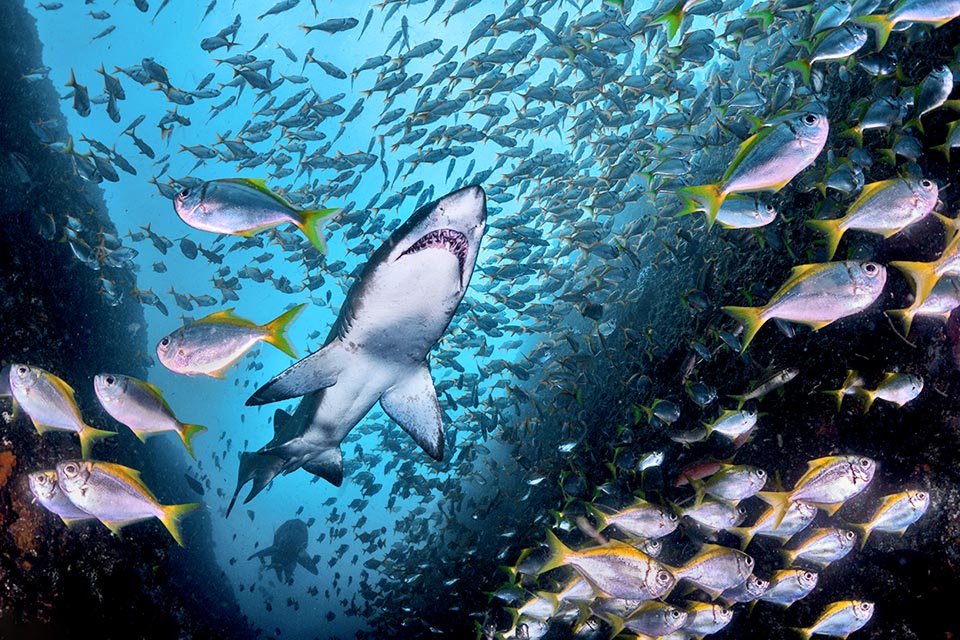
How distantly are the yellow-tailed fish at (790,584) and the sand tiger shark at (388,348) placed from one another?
3.30m

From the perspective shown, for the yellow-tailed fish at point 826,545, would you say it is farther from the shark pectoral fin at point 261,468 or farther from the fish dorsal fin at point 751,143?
the shark pectoral fin at point 261,468

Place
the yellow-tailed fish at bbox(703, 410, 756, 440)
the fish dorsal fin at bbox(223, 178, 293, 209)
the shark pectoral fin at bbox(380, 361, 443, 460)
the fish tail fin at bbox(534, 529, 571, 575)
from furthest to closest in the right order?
the yellow-tailed fish at bbox(703, 410, 756, 440) → the shark pectoral fin at bbox(380, 361, 443, 460) → the fish tail fin at bbox(534, 529, 571, 575) → the fish dorsal fin at bbox(223, 178, 293, 209)

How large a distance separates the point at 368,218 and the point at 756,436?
7718 mm

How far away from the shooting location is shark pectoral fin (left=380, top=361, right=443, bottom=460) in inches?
181

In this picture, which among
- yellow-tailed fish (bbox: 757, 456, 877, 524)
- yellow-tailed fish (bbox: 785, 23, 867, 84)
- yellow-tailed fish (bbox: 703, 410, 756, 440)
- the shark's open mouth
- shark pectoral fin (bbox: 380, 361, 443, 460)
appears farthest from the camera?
yellow-tailed fish (bbox: 703, 410, 756, 440)

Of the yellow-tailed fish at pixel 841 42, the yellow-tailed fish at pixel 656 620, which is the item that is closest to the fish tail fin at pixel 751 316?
the yellow-tailed fish at pixel 656 620

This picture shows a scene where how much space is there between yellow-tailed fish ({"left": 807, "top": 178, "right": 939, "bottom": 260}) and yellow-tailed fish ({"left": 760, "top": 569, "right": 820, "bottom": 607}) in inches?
121

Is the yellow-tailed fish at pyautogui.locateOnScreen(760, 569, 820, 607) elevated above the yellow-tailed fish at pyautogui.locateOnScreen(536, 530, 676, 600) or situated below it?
below

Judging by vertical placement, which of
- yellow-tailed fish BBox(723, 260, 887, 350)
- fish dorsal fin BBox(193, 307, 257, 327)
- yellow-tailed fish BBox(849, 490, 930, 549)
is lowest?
yellow-tailed fish BBox(849, 490, 930, 549)

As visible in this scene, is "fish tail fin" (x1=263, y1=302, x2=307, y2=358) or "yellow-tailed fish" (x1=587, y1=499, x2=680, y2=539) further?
"yellow-tailed fish" (x1=587, y1=499, x2=680, y2=539)

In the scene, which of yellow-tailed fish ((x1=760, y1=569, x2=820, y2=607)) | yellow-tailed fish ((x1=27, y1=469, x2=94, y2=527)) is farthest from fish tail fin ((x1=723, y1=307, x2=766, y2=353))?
yellow-tailed fish ((x1=27, y1=469, x2=94, y2=527))

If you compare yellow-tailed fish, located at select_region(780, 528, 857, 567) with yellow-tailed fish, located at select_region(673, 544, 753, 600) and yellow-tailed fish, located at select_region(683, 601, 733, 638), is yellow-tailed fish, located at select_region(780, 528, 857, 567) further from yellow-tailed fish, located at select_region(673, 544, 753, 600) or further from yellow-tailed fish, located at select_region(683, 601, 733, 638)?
yellow-tailed fish, located at select_region(683, 601, 733, 638)

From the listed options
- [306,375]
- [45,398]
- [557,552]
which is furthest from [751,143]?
[45,398]

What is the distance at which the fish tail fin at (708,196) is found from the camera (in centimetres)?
386
